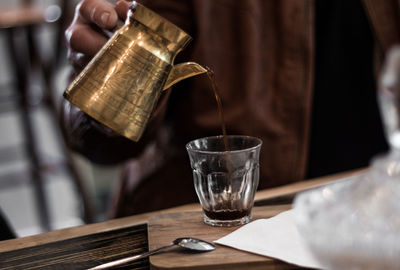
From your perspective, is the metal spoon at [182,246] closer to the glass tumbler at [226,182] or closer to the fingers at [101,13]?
the glass tumbler at [226,182]

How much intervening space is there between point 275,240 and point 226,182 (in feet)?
0.41

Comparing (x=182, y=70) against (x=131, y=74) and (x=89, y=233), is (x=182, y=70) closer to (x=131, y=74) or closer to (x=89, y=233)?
(x=131, y=74)

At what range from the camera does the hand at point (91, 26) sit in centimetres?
79

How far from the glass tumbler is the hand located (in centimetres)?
22

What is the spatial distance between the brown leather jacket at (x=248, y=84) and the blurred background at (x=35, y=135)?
3.93 feet

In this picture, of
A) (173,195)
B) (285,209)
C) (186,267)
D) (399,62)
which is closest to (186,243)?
(186,267)

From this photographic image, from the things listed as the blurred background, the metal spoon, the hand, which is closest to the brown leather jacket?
the hand

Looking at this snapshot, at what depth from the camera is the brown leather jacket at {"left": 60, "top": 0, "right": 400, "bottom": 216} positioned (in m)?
1.21

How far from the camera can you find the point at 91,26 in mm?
892

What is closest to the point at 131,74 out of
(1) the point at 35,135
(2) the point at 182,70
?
(2) the point at 182,70

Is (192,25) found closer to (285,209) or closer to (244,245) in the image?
(285,209)

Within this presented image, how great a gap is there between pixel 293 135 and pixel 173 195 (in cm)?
31

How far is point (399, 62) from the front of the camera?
59cm

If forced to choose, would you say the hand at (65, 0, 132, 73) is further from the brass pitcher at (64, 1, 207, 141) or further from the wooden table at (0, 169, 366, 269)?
the wooden table at (0, 169, 366, 269)
